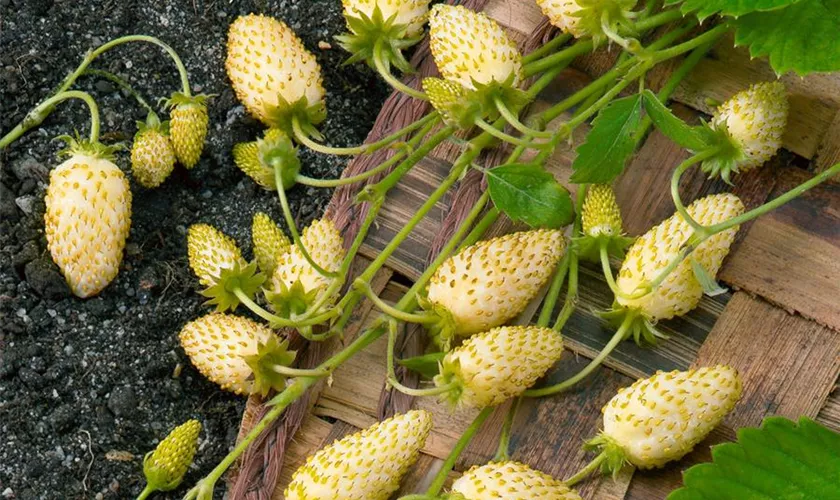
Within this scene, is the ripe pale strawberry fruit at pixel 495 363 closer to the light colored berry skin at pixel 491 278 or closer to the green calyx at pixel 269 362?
the light colored berry skin at pixel 491 278

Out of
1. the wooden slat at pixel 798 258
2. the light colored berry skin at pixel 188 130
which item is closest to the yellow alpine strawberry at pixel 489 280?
the wooden slat at pixel 798 258

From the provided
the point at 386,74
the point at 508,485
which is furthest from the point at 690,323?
the point at 386,74

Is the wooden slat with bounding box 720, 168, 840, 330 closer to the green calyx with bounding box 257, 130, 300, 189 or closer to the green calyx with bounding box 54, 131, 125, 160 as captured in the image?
the green calyx with bounding box 257, 130, 300, 189

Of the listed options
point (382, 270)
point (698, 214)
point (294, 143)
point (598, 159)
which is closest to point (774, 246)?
point (698, 214)

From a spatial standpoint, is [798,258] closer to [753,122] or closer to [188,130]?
[753,122]

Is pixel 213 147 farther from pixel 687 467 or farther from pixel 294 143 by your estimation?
pixel 687 467

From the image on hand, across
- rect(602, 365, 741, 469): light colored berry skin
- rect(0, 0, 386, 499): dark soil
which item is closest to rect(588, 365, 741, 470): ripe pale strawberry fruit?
rect(602, 365, 741, 469): light colored berry skin
